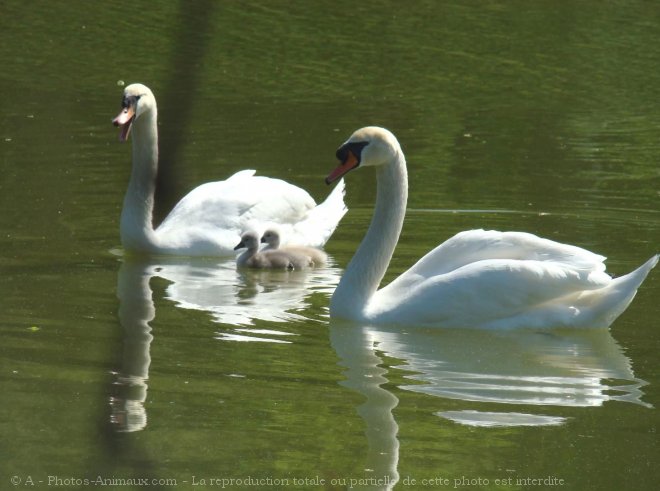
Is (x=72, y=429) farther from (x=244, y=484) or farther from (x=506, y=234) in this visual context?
(x=506, y=234)

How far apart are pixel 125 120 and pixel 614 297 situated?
4.01 metres

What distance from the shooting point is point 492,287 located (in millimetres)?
7547

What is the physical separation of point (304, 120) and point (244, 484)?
11.4 m

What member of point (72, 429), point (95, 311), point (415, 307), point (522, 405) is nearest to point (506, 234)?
point (415, 307)

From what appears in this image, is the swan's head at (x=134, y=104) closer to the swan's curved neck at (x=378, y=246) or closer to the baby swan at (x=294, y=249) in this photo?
the baby swan at (x=294, y=249)

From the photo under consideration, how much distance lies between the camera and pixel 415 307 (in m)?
7.66

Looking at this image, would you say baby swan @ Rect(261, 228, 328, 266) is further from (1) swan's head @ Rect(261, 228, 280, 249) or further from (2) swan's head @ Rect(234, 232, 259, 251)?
(2) swan's head @ Rect(234, 232, 259, 251)

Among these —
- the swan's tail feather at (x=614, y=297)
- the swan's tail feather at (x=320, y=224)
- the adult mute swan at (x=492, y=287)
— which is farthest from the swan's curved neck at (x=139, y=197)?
the swan's tail feather at (x=614, y=297)

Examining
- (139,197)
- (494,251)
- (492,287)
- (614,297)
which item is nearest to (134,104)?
(139,197)

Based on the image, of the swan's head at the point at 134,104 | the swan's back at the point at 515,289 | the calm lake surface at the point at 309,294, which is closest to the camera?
the calm lake surface at the point at 309,294

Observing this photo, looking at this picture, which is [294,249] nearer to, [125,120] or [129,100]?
[125,120]

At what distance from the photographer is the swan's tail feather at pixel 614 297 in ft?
24.1

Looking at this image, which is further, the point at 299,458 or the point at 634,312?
the point at 634,312

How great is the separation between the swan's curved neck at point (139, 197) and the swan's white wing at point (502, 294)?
2.80 meters
